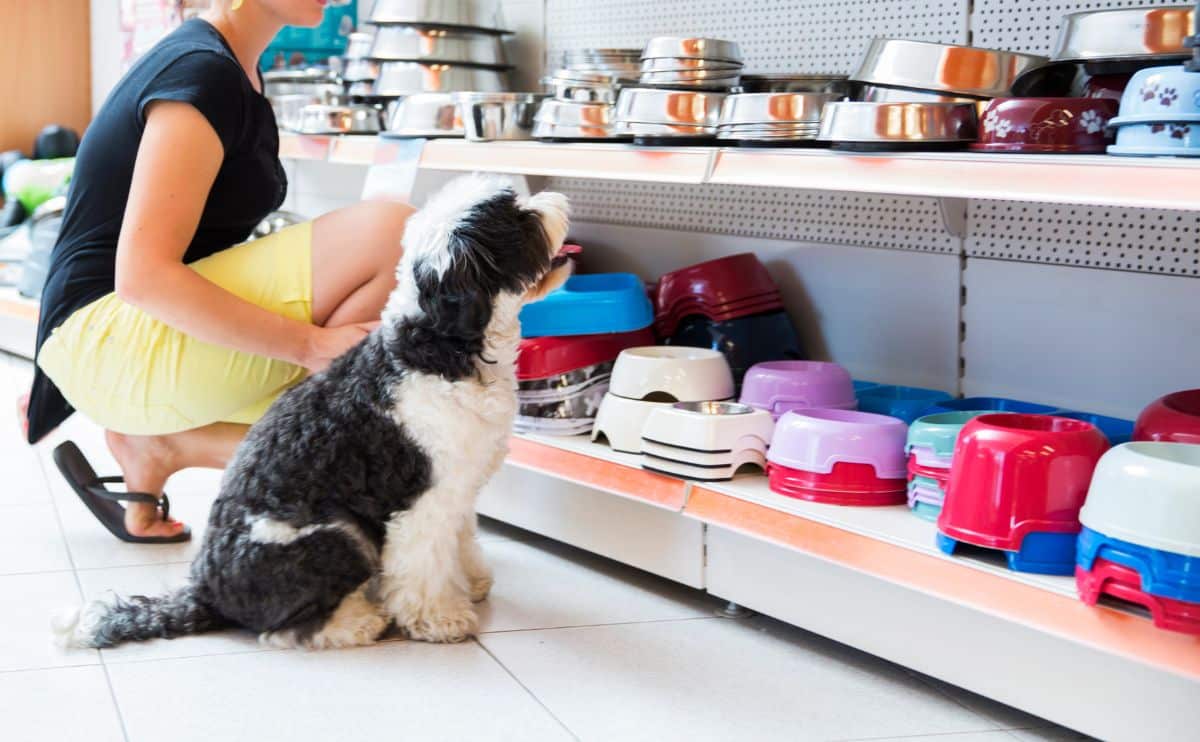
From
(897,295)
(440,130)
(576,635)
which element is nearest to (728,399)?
(897,295)

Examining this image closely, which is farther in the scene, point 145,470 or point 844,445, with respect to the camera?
point 145,470

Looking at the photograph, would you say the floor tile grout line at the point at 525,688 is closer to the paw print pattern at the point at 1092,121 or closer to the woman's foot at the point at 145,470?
the woman's foot at the point at 145,470

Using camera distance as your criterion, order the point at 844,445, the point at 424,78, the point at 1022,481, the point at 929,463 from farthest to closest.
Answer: the point at 424,78 < the point at 844,445 < the point at 929,463 < the point at 1022,481

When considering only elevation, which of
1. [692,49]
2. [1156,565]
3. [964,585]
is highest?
[692,49]

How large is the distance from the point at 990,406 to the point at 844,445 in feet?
1.23

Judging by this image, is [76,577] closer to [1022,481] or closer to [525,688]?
[525,688]

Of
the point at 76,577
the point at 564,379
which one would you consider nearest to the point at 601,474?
Result: the point at 564,379

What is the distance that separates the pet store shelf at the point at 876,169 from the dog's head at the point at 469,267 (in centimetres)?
38

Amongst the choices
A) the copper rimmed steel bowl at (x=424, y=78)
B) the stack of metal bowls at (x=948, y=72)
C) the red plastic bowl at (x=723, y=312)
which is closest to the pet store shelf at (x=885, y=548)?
the red plastic bowl at (x=723, y=312)

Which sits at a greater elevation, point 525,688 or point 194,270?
point 194,270

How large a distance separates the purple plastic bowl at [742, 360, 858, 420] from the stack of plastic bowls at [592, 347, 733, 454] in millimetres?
73

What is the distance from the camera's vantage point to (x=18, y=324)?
5176mm

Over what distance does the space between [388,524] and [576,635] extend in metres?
0.40

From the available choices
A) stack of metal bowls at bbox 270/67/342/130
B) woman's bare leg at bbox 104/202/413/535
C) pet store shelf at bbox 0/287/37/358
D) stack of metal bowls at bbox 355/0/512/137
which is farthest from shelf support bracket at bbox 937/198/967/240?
pet store shelf at bbox 0/287/37/358
